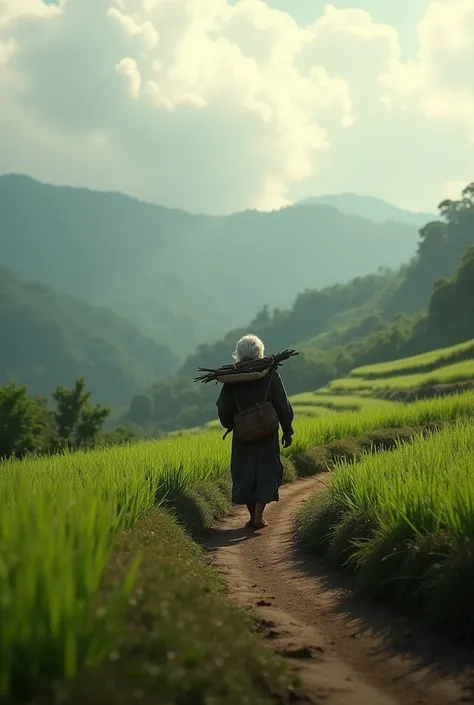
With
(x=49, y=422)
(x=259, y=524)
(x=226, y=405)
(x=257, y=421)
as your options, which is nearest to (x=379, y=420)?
(x=259, y=524)

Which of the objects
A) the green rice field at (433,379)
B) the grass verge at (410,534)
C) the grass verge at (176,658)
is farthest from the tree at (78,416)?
the grass verge at (176,658)

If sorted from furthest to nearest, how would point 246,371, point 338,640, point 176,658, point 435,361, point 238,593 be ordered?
1. point 435,361
2. point 246,371
3. point 238,593
4. point 338,640
5. point 176,658

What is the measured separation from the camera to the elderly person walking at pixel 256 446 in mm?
9195

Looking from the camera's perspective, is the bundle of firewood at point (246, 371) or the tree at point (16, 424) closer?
the bundle of firewood at point (246, 371)

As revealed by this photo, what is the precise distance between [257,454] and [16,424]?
28491 millimetres

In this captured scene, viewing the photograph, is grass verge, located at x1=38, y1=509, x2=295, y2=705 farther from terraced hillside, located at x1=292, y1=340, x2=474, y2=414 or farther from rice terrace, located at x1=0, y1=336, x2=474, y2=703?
terraced hillside, located at x1=292, y1=340, x2=474, y2=414

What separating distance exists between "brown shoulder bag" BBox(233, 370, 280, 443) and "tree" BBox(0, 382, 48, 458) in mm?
27038

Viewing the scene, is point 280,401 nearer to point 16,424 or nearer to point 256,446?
point 256,446

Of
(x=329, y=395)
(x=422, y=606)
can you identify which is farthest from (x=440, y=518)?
(x=329, y=395)

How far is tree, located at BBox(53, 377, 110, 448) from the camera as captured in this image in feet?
135

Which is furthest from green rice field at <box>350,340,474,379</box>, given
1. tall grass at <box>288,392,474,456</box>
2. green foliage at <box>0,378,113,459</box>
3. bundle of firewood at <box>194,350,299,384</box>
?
bundle of firewood at <box>194,350,299,384</box>

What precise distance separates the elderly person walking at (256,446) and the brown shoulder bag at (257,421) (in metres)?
0.15

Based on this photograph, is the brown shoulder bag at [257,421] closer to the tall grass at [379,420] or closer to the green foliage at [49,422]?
the tall grass at [379,420]

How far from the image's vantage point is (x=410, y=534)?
18.4 feet
